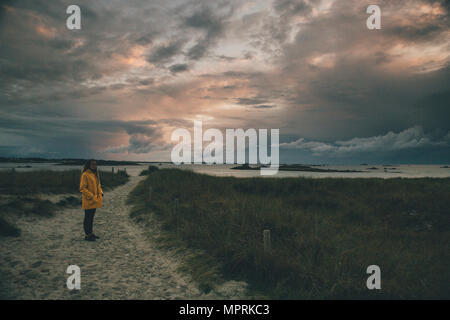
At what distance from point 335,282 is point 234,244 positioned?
3.22 metres

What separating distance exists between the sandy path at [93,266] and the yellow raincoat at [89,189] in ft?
5.26

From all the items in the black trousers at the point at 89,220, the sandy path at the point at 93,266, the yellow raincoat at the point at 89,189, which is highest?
the yellow raincoat at the point at 89,189

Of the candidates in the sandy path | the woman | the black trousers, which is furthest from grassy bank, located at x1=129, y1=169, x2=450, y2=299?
the woman

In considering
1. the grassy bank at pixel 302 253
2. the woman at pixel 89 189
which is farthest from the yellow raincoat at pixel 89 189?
the grassy bank at pixel 302 253

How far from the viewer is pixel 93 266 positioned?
7574 millimetres

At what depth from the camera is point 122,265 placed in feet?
25.7

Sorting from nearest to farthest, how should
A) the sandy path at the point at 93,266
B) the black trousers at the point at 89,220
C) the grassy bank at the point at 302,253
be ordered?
1. the sandy path at the point at 93,266
2. the grassy bank at the point at 302,253
3. the black trousers at the point at 89,220

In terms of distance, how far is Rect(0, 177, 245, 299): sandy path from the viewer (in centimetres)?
606

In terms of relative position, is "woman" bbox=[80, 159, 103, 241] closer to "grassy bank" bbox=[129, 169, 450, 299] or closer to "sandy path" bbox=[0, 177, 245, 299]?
"sandy path" bbox=[0, 177, 245, 299]

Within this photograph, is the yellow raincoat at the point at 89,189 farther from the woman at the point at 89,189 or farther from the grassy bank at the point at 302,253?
the grassy bank at the point at 302,253

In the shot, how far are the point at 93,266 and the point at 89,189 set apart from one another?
9.94 feet

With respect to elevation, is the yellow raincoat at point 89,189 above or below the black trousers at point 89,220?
above

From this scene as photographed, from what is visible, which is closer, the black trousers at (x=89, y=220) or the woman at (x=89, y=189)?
the woman at (x=89, y=189)

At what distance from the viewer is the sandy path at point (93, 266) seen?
19.9 ft
